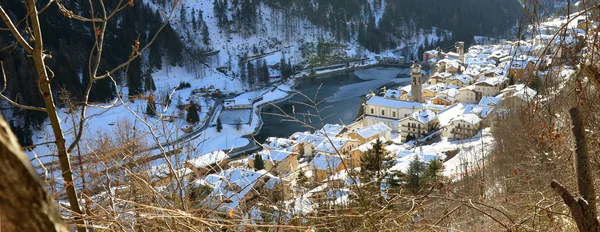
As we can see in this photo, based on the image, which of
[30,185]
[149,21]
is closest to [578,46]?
[30,185]

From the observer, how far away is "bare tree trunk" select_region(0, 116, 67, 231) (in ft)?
0.90

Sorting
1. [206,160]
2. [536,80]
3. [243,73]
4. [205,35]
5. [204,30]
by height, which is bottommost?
[243,73]

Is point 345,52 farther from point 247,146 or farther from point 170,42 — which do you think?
point 247,146

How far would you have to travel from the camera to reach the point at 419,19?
38156 mm

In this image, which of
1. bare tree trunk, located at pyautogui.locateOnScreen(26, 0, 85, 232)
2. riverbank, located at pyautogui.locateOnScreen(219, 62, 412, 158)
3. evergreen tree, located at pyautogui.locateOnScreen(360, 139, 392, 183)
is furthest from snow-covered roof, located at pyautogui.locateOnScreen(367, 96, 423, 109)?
bare tree trunk, located at pyautogui.locateOnScreen(26, 0, 85, 232)

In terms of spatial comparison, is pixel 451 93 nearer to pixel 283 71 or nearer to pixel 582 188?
pixel 283 71

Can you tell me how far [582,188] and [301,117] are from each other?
16507 millimetres

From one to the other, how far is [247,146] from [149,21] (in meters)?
16.5

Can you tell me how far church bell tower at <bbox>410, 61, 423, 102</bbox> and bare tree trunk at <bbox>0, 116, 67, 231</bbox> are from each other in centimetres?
1657

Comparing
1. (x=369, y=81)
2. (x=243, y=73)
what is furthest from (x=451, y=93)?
(x=243, y=73)

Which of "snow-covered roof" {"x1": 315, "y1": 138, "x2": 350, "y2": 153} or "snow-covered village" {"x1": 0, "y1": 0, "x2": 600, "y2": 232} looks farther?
"snow-covered roof" {"x1": 315, "y1": 138, "x2": 350, "y2": 153}

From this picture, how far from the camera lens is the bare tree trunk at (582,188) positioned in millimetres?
804

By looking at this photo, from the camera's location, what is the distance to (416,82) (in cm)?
1697

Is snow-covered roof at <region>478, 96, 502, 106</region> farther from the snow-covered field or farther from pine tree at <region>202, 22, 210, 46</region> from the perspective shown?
pine tree at <region>202, 22, 210, 46</region>
